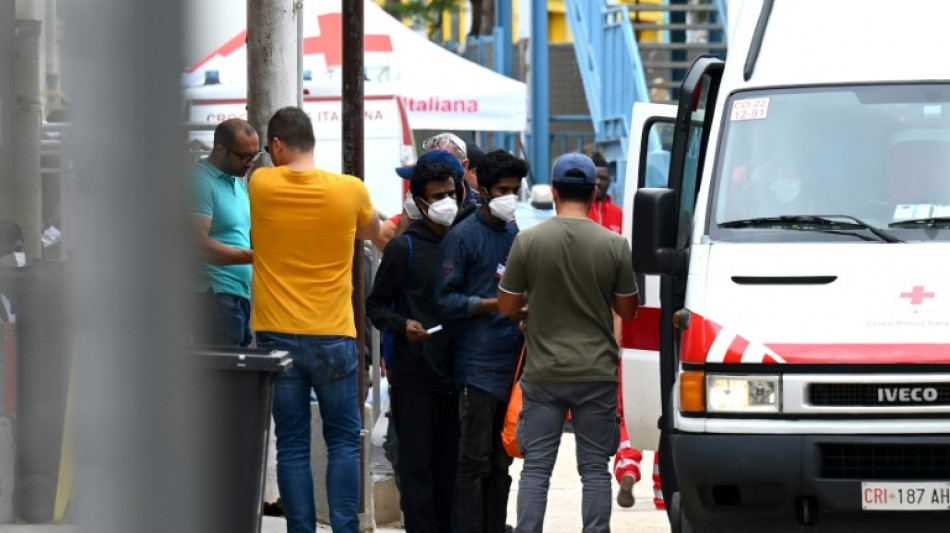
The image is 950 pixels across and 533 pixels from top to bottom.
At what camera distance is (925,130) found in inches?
254

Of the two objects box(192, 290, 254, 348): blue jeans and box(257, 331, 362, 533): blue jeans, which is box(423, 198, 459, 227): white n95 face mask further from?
box(192, 290, 254, 348): blue jeans

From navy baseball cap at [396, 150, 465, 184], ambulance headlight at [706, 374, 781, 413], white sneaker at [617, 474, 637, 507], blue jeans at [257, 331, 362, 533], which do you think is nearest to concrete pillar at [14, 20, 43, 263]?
ambulance headlight at [706, 374, 781, 413]

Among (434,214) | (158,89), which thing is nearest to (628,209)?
(434,214)

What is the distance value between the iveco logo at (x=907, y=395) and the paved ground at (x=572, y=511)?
9.03 feet

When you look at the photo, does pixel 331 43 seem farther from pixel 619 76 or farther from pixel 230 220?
pixel 230 220

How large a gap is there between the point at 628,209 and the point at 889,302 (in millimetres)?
2042

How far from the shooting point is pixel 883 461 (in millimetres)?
5855

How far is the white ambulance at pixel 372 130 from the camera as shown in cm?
1397

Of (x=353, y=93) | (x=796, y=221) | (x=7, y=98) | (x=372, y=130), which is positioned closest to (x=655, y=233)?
(x=796, y=221)

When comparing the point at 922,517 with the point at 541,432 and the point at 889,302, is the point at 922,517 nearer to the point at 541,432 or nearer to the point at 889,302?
the point at 889,302

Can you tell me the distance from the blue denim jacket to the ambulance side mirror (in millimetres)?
881

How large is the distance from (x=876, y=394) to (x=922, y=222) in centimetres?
77

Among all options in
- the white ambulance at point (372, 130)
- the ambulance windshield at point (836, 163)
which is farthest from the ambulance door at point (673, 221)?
the white ambulance at point (372, 130)

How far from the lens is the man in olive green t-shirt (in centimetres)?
666
